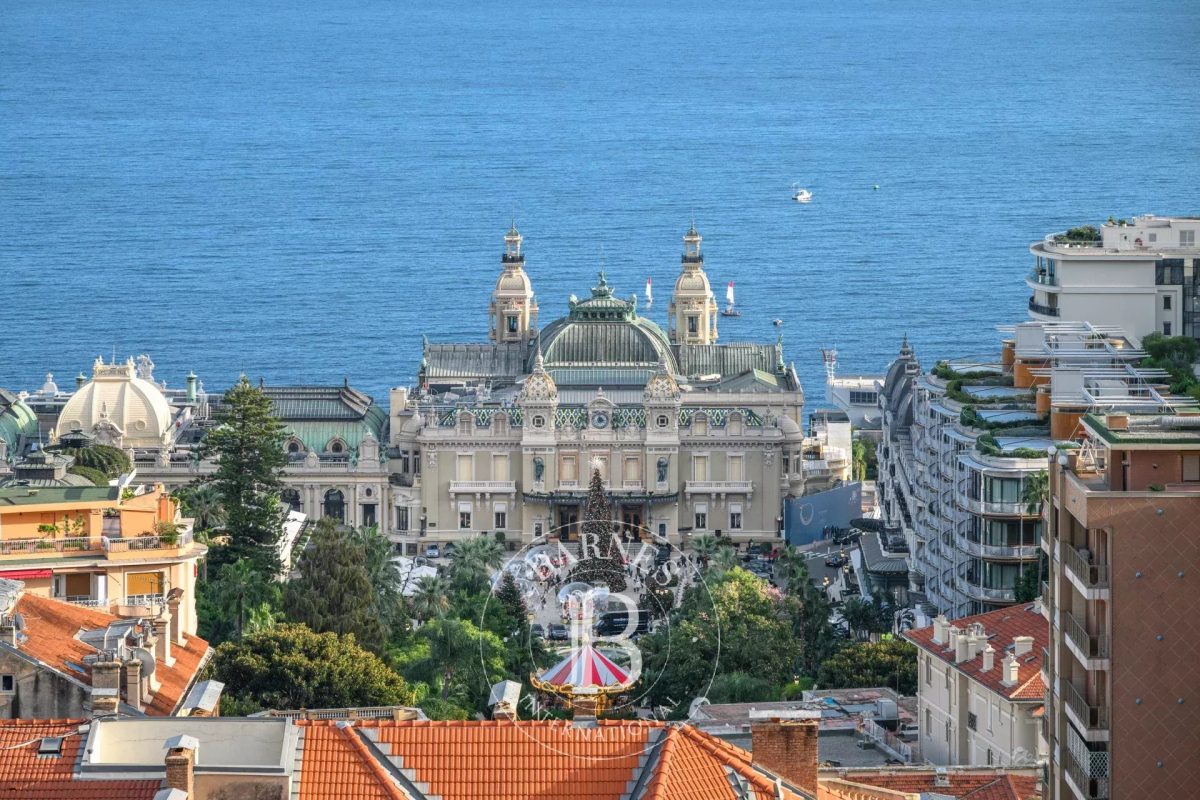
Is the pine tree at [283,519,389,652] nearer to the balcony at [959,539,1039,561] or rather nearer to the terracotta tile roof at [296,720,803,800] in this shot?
the balcony at [959,539,1039,561]

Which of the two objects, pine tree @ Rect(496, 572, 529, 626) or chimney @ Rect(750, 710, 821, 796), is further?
pine tree @ Rect(496, 572, 529, 626)

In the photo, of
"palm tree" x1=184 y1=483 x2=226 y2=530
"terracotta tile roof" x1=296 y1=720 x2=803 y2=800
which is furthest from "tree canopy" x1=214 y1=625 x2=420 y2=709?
"palm tree" x1=184 y1=483 x2=226 y2=530

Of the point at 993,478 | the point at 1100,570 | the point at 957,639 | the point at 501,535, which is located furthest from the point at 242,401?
the point at 1100,570

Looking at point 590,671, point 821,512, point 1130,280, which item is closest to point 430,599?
point 1130,280

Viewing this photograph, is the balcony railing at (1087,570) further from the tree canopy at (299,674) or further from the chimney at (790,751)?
the tree canopy at (299,674)

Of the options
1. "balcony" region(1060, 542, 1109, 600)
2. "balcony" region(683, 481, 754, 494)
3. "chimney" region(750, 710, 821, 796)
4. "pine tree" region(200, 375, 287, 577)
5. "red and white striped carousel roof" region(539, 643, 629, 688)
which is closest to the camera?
"balcony" region(1060, 542, 1109, 600)

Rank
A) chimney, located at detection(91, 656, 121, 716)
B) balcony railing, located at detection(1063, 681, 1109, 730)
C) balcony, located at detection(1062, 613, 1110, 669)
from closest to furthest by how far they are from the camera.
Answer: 1. balcony, located at detection(1062, 613, 1110, 669)
2. balcony railing, located at detection(1063, 681, 1109, 730)
3. chimney, located at detection(91, 656, 121, 716)
